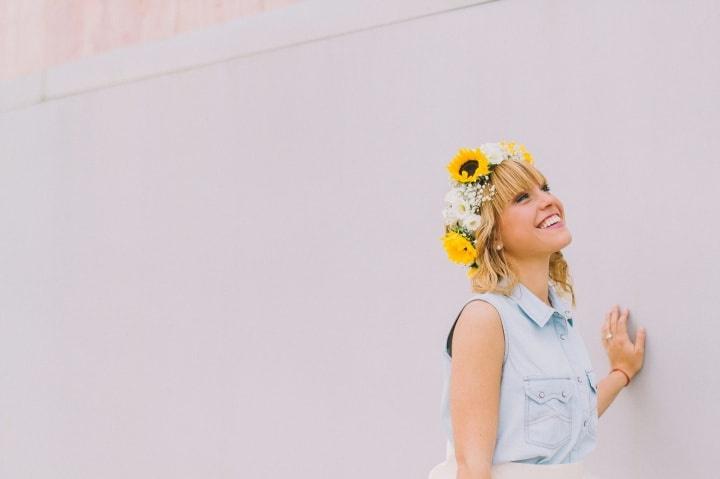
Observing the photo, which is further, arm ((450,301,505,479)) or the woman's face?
the woman's face

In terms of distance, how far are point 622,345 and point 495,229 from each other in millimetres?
675

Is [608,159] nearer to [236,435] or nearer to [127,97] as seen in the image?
[236,435]

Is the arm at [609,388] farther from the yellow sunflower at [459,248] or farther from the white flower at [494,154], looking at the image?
the white flower at [494,154]

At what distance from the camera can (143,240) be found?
463cm

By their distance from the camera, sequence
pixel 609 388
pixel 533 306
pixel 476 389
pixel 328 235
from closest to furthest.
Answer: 1. pixel 476 389
2. pixel 533 306
3. pixel 609 388
4. pixel 328 235

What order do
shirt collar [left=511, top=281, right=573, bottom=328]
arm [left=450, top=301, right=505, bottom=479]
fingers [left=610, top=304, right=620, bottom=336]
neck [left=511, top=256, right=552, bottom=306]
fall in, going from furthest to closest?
fingers [left=610, top=304, right=620, bottom=336] < neck [left=511, top=256, right=552, bottom=306] < shirt collar [left=511, top=281, right=573, bottom=328] < arm [left=450, top=301, right=505, bottom=479]

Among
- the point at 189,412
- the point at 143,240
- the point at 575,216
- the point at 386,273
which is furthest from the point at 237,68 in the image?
the point at 575,216

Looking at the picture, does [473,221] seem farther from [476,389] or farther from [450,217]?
[476,389]

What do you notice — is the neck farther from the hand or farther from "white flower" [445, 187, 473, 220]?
the hand

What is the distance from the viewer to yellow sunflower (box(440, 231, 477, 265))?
2613 millimetres

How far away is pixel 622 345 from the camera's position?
3027mm

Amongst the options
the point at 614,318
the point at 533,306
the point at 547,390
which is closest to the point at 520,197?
the point at 533,306

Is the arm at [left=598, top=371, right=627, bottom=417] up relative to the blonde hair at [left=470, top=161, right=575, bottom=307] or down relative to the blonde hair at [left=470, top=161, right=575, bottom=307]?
down

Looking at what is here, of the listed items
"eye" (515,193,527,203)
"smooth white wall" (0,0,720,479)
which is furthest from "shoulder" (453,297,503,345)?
"smooth white wall" (0,0,720,479)
